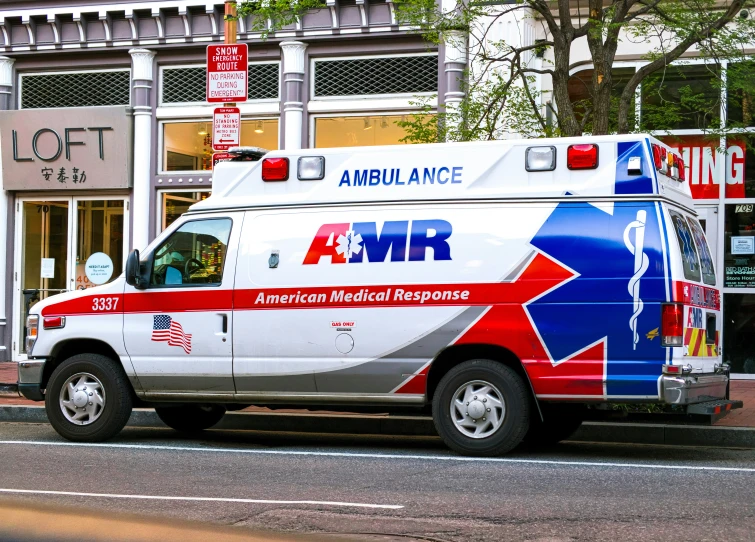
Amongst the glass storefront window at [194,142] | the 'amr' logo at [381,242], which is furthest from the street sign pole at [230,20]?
the glass storefront window at [194,142]

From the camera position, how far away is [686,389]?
7.97 m

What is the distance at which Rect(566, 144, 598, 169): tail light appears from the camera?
330 inches

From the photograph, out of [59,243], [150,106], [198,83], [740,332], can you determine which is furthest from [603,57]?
[59,243]

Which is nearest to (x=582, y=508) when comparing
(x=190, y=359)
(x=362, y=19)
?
(x=190, y=359)

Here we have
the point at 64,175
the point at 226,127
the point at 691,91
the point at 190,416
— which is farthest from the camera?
the point at 64,175

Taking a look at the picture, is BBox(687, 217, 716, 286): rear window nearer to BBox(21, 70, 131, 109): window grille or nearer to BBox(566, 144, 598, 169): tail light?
BBox(566, 144, 598, 169): tail light

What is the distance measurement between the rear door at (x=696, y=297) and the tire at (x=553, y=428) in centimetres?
122

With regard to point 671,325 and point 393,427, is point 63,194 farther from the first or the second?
point 671,325

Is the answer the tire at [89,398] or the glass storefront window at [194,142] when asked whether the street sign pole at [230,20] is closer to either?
the tire at [89,398]

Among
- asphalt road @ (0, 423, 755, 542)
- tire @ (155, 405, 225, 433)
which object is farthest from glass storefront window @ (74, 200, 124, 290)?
asphalt road @ (0, 423, 755, 542)

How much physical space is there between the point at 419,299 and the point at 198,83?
963cm

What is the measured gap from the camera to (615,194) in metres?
8.27

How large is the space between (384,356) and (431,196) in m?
1.37

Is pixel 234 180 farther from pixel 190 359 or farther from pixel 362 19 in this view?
pixel 362 19
